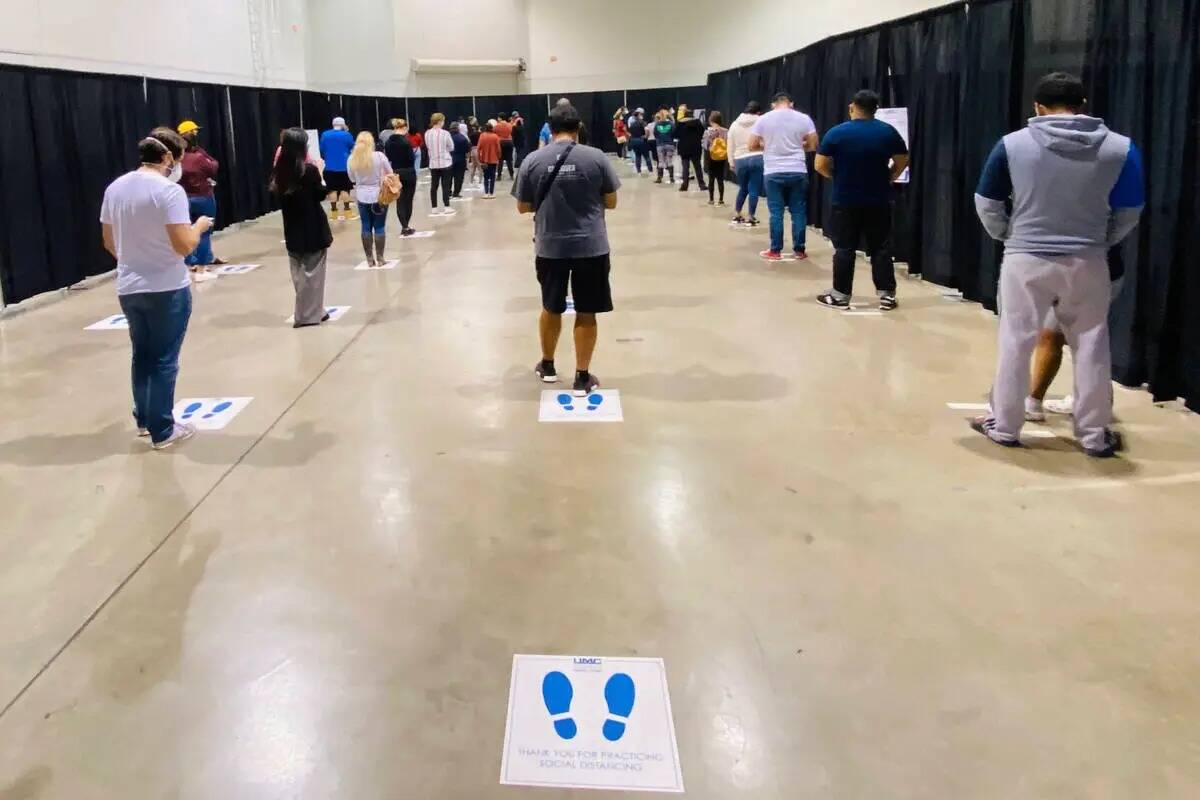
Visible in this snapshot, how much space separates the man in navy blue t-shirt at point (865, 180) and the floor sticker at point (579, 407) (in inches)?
112

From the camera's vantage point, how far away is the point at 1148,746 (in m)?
2.50

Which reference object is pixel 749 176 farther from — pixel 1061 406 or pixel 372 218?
pixel 1061 406

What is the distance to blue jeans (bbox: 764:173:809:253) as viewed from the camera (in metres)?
9.69

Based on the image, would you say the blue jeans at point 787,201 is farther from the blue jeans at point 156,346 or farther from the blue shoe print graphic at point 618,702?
the blue shoe print graphic at point 618,702

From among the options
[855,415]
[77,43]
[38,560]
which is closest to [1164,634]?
[855,415]

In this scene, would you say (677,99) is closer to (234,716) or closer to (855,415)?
(855,415)

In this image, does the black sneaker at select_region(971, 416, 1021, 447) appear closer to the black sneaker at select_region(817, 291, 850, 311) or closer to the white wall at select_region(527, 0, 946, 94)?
the black sneaker at select_region(817, 291, 850, 311)

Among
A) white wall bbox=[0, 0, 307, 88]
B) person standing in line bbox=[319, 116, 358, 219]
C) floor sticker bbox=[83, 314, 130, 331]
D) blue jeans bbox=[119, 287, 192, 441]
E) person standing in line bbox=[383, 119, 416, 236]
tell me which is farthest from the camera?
person standing in line bbox=[319, 116, 358, 219]

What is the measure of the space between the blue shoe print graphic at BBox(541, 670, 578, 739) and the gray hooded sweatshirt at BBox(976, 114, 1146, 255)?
9.64 feet

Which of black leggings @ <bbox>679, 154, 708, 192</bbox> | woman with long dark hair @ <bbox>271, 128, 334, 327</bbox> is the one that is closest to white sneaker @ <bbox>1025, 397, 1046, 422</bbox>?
A: woman with long dark hair @ <bbox>271, 128, 334, 327</bbox>

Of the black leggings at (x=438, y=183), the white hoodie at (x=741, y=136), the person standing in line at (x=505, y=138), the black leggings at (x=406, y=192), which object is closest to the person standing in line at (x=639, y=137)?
the person standing in line at (x=505, y=138)

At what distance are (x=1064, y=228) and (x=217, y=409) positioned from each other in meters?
4.51

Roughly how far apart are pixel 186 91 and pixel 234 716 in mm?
11885

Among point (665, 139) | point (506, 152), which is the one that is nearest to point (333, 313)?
point (665, 139)
